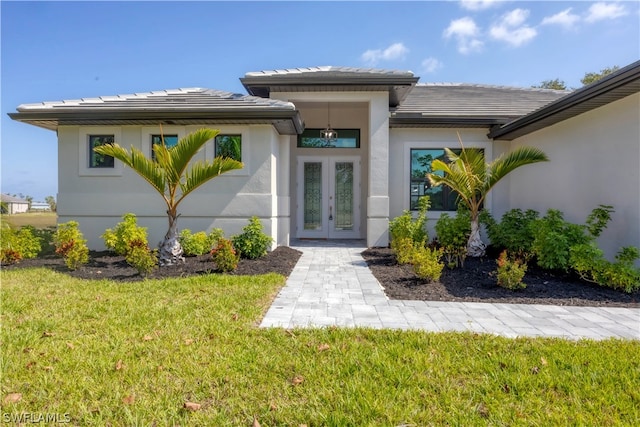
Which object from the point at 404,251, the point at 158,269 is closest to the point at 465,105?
the point at 404,251

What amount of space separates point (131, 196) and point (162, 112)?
255cm

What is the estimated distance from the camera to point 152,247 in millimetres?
9188

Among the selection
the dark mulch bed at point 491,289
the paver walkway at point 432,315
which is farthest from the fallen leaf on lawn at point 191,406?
the dark mulch bed at point 491,289

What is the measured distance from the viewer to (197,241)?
827cm

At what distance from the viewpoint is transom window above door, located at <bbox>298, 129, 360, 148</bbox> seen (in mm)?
12289

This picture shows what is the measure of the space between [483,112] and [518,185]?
8.90ft

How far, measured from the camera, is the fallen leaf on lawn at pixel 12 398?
2437mm

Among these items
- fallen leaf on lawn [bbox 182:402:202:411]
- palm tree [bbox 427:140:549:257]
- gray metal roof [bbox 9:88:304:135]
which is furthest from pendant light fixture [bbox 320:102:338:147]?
fallen leaf on lawn [bbox 182:402:202:411]

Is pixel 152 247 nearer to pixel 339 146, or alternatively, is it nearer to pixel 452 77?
pixel 339 146

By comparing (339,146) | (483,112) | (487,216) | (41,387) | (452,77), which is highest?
(452,77)

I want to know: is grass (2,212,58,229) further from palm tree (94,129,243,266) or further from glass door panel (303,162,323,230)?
glass door panel (303,162,323,230)

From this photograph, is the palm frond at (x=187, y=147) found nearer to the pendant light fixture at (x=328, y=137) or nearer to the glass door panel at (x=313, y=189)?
the glass door panel at (x=313, y=189)

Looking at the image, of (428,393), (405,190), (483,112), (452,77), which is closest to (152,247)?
(405,190)

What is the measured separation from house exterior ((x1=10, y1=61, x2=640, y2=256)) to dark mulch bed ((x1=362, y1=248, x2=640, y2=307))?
1.71 meters
